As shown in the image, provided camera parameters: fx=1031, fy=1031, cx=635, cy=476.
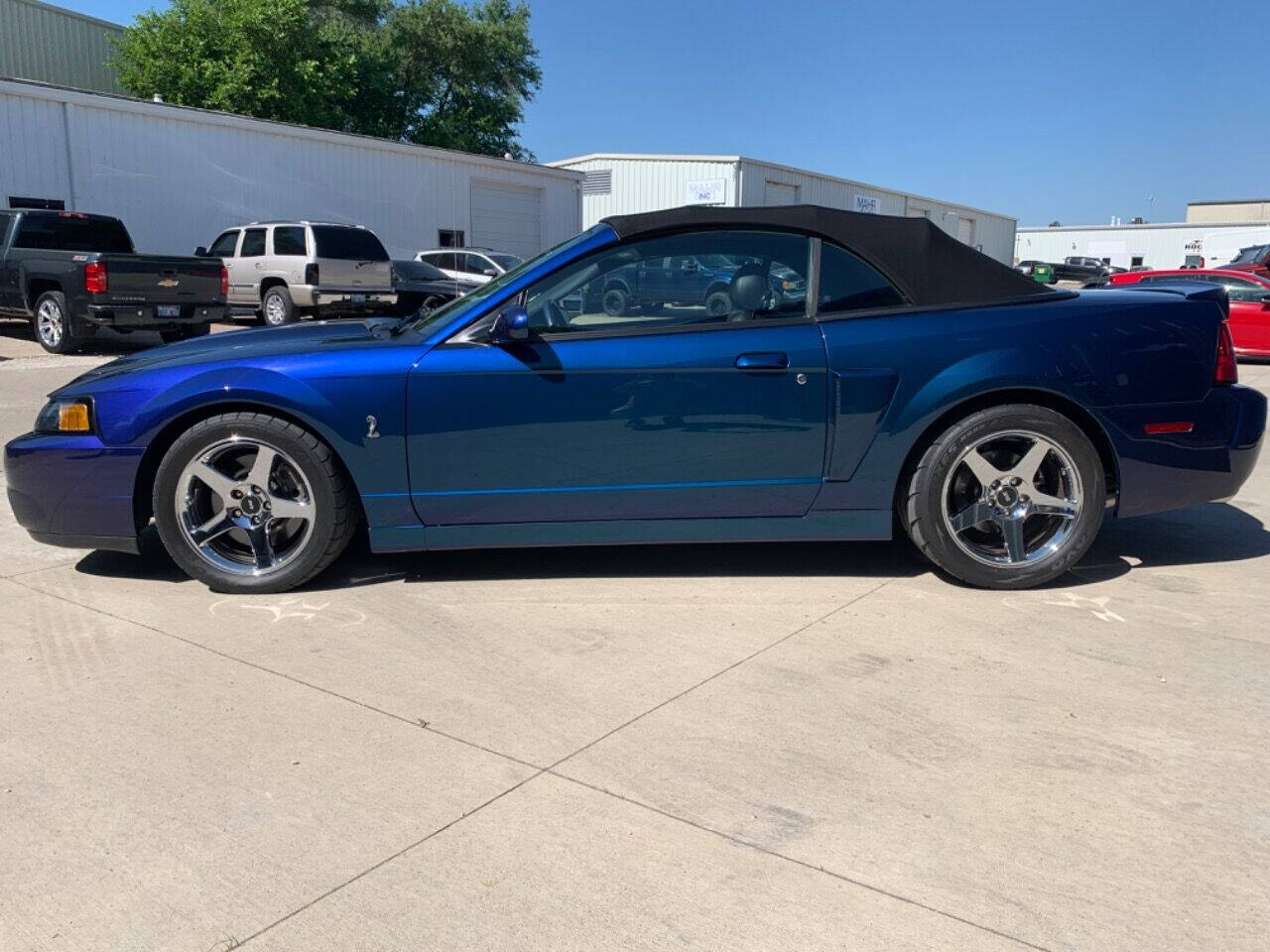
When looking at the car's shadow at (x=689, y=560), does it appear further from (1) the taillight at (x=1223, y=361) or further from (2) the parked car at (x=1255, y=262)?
(2) the parked car at (x=1255, y=262)

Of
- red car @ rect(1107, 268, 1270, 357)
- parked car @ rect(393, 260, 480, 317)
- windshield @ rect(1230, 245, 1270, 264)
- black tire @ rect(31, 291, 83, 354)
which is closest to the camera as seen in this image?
black tire @ rect(31, 291, 83, 354)

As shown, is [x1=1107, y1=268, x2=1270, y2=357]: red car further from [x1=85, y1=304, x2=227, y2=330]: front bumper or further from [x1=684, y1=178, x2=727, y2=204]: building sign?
[x1=684, y1=178, x2=727, y2=204]: building sign

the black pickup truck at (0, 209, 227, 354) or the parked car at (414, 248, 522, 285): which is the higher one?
the parked car at (414, 248, 522, 285)

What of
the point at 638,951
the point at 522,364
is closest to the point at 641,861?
the point at 638,951

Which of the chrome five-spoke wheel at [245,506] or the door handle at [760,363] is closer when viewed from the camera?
the door handle at [760,363]

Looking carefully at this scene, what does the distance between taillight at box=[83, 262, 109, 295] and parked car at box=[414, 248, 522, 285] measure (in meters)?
7.92

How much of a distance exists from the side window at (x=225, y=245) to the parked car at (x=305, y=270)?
29mm

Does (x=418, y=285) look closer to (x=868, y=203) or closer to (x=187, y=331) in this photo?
(x=187, y=331)

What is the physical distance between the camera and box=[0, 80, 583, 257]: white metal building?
17.9 metres

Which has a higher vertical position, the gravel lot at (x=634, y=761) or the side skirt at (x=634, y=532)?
the side skirt at (x=634, y=532)

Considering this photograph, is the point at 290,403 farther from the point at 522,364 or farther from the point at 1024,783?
the point at 1024,783

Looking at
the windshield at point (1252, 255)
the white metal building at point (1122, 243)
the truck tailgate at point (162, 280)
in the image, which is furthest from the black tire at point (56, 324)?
the white metal building at point (1122, 243)


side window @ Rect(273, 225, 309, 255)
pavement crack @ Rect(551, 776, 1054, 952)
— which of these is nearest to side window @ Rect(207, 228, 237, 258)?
side window @ Rect(273, 225, 309, 255)

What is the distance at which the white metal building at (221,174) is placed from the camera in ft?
58.6
